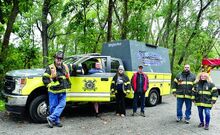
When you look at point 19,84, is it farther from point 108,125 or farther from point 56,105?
point 108,125

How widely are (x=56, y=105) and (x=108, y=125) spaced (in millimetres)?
1613

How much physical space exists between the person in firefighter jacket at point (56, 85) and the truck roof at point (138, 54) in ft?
11.6

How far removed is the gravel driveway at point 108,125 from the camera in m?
8.47

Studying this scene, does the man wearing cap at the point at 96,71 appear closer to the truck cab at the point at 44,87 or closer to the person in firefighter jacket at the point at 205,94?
the truck cab at the point at 44,87

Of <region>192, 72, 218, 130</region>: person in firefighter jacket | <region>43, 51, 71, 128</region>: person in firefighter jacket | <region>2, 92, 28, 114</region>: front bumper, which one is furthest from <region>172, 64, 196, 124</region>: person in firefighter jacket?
<region>2, 92, 28, 114</region>: front bumper

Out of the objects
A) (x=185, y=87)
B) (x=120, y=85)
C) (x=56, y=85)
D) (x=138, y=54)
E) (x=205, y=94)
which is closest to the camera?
(x=56, y=85)

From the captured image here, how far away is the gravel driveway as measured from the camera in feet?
27.8

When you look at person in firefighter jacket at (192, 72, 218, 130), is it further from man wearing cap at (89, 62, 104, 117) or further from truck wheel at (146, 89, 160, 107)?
truck wheel at (146, 89, 160, 107)

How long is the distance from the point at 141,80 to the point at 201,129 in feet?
8.87

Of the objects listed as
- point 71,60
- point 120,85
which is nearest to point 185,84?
point 120,85

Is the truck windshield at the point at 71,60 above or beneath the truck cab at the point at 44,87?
above

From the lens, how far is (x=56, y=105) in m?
8.99

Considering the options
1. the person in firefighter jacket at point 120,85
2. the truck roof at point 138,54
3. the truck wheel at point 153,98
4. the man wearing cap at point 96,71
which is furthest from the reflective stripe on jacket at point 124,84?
the truck wheel at point 153,98

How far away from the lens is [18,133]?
815 centimetres
